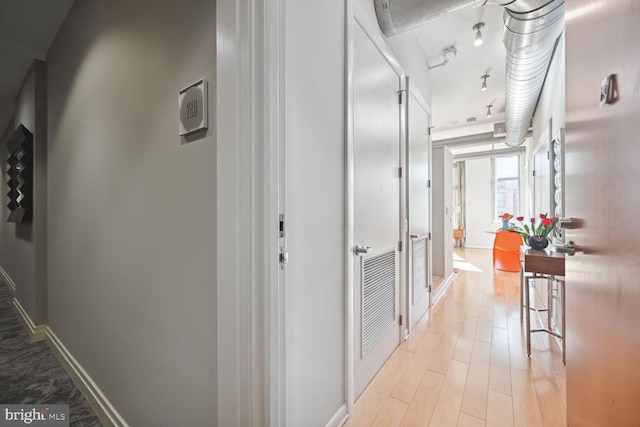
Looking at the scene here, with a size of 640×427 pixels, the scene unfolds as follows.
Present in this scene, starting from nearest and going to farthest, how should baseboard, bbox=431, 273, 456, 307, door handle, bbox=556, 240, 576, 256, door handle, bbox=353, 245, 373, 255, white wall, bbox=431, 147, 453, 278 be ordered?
door handle, bbox=556, 240, 576, 256 < door handle, bbox=353, 245, 373, 255 < baseboard, bbox=431, 273, 456, 307 < white wall, bbox=431, 147, 453, 278

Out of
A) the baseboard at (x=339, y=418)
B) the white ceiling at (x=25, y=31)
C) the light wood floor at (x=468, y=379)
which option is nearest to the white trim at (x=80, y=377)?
the baseboard at (x=339, y=418)

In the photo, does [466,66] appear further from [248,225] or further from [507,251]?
[248,225]

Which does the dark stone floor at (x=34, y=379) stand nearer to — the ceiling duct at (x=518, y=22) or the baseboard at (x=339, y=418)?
the baseboard at (x=339, y=418)

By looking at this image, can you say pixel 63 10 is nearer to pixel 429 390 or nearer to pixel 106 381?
pixel 106 381

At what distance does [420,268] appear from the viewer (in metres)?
2.78

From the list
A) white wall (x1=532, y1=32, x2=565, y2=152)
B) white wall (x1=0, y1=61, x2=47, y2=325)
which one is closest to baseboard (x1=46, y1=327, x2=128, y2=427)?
white wall (x1=0, y1=61, x2=47, y2=325)

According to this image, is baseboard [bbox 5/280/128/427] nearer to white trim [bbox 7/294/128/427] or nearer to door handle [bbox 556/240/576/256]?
white trim [bbox 7/294/128/427]

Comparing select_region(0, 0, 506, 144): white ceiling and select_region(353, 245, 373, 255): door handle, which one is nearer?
select_region(353, 245, 373, 255): door handle

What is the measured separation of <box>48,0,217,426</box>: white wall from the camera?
934 millimetres

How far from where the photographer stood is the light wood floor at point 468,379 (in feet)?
4.72

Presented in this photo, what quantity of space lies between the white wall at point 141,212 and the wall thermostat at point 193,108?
38mm

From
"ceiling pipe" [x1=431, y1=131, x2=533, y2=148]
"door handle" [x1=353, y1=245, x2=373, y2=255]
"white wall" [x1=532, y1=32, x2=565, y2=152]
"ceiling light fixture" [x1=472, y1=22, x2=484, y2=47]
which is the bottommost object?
"door handle" [x1=353, y1=245, x2=373, y2=255]

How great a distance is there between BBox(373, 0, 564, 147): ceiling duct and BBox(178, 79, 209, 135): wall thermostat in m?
1.61

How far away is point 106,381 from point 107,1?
2297mm
